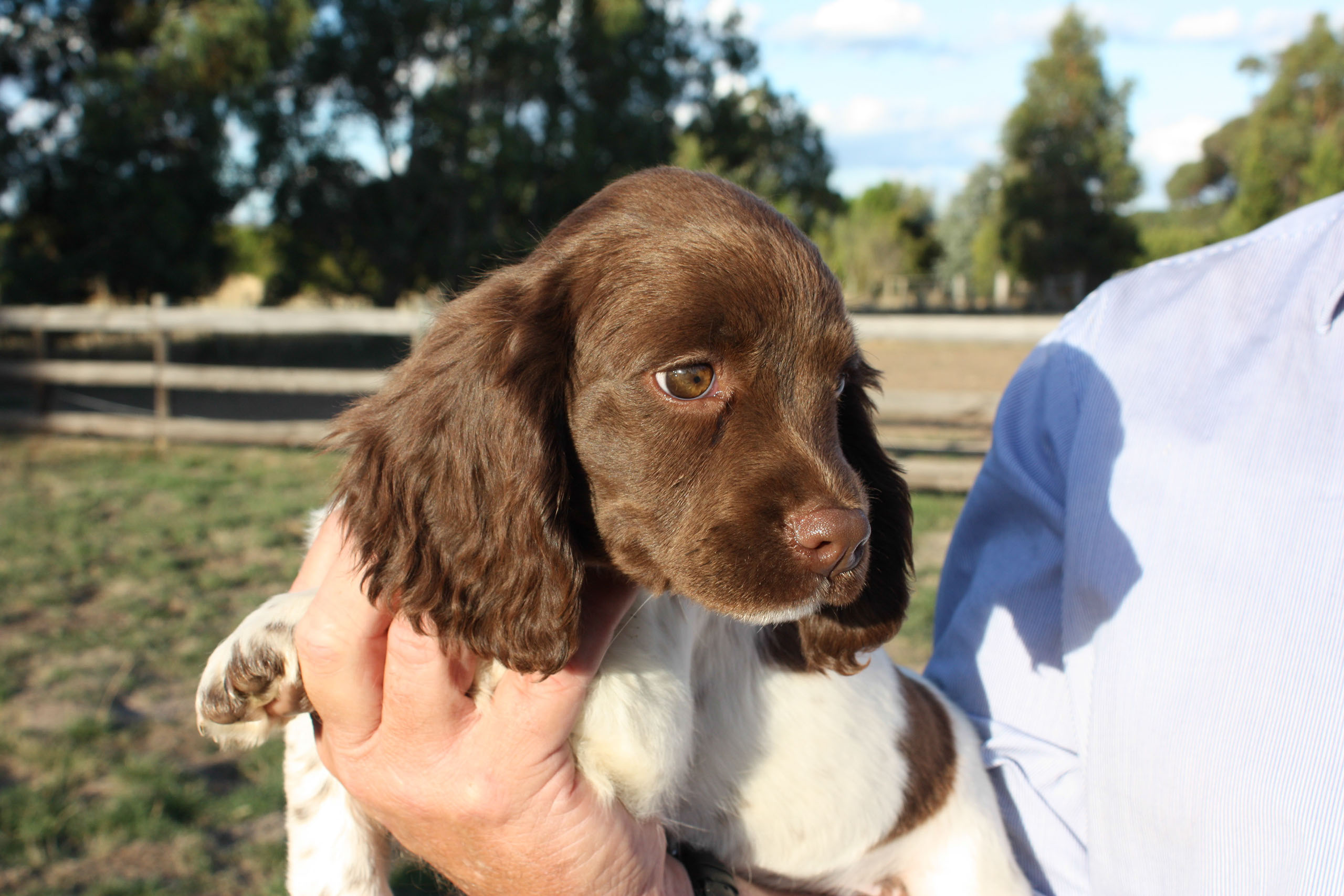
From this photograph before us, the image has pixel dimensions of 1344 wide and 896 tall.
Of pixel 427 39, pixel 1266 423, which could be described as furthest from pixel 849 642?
pixel 427 39

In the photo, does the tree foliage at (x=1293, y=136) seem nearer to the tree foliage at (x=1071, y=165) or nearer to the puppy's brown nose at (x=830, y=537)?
the tree foliage at (x=1071, y=165)

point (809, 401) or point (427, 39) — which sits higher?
point (427, 39)

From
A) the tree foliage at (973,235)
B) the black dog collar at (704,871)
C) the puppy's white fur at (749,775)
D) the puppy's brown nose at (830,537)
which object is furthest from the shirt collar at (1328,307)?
the tree foliage at (973,235)

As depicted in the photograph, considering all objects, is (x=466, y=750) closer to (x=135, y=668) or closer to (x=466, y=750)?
(x=466, y=750)

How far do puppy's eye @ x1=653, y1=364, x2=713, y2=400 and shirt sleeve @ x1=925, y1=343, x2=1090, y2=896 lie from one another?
3.05ft

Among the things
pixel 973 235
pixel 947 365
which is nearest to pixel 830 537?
pixel 947 365

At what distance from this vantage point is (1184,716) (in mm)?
1770

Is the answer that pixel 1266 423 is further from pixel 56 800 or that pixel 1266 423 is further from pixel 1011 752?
pixel 56 800

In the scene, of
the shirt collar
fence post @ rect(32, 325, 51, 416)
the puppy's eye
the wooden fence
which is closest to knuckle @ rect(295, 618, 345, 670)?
the puppy's eye

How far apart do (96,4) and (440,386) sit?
63.2 ft

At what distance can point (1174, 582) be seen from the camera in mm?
1874

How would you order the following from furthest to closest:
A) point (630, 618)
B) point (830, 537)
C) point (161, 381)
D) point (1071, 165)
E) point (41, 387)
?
1. point (1071, 165)
2. point (41, 387)
3. point (161, 381)
4. point (630, 618)
5. point (830, 537)

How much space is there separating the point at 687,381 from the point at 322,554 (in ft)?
2.84

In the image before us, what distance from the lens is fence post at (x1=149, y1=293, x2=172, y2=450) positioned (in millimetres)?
12344
